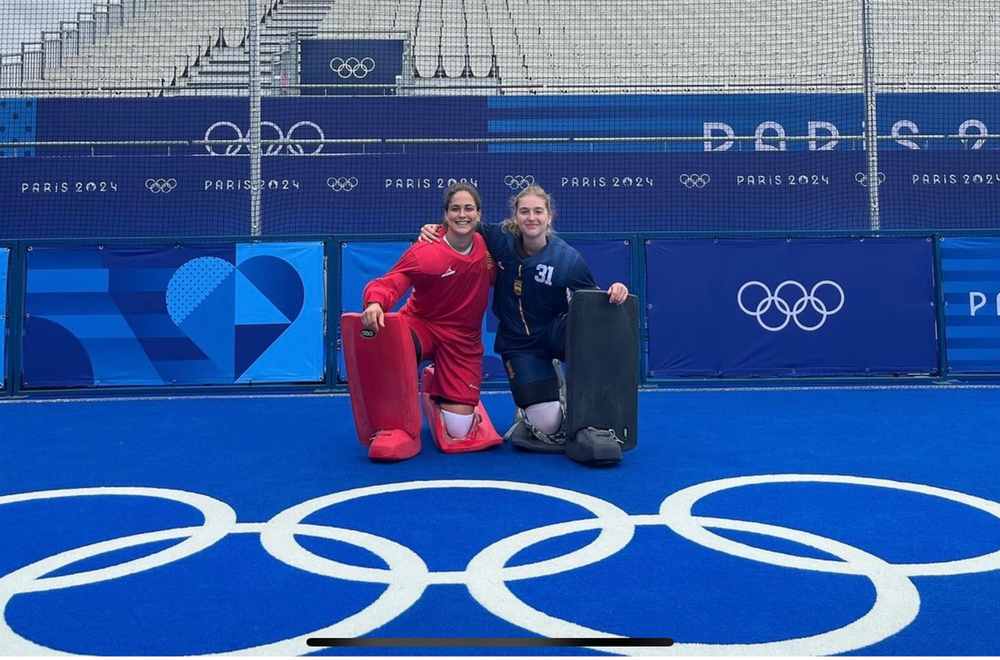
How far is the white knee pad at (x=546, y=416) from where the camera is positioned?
3.89 meters

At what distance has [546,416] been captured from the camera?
3910mm

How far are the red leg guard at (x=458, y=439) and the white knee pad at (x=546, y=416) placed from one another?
0.79ft

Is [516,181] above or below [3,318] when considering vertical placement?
above

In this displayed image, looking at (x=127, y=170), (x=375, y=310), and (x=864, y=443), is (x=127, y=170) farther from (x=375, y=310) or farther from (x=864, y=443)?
(x=864, y=443)

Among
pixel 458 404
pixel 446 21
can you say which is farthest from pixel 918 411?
pixel 446 21

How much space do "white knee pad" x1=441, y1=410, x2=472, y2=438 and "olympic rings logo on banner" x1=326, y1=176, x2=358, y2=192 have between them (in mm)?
7456

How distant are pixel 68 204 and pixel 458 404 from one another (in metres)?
9.17

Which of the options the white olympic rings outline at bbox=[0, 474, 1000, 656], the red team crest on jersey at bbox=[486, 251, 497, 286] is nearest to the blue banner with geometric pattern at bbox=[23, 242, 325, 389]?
the red team crest on jersey at bbox=[486, 251, 497, 286]

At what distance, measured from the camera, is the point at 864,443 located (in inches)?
159

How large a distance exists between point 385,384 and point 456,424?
509 millimetres

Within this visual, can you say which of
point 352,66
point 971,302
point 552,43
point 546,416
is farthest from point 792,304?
point 552,43

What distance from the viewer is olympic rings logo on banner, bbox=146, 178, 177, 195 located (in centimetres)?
1066

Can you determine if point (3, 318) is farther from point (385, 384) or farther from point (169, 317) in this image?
point (385, 384)

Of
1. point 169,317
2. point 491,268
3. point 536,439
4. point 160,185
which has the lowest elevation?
point 536,439
